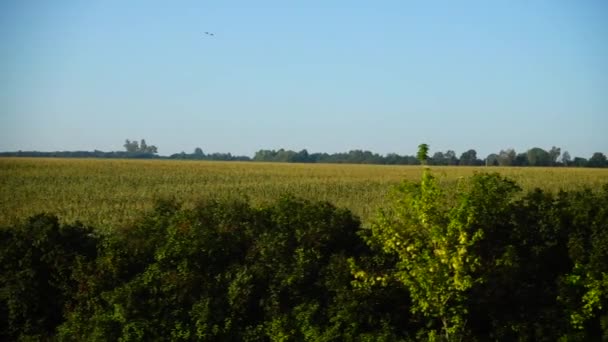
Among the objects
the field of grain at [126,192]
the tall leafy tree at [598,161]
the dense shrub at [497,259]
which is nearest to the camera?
the dense shrub at [497,259]

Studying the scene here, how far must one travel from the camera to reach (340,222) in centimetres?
1381

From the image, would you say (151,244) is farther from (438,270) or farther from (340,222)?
(438,270)

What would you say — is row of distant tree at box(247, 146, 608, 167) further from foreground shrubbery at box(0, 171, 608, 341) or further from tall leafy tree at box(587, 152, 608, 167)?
foreground shrubbery at box(0, 171, 608, 341)

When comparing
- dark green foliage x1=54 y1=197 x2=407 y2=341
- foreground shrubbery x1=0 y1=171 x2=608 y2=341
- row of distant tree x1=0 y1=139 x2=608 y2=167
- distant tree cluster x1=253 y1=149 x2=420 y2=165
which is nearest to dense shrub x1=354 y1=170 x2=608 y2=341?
foreground shrubbery x1=0 y1=171 x2=608 y2=341

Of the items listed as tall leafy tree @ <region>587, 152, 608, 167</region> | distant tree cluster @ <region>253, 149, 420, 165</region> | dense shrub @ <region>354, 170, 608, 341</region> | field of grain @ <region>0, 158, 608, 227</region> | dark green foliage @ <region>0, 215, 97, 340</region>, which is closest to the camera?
dense shrub @ <region>354, 170, 608, 341</region>

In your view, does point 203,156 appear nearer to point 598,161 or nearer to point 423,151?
point 598,161

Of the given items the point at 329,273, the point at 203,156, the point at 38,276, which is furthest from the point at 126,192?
the point at 203,156

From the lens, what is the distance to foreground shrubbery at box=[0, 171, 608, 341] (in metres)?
11.7

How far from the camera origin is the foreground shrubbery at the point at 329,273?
1166cm

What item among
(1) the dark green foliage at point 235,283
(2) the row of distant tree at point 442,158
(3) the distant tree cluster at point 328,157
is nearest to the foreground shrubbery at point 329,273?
(1) the dark green foliage at point 235,283

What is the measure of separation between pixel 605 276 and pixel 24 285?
38.5 ft

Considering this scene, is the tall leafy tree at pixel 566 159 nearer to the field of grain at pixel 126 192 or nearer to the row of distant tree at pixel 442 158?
the row of distant tree at pixel 442 158

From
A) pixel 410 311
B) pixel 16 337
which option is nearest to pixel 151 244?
pixel 16 337

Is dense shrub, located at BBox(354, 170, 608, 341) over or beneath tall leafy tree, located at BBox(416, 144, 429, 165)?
beneath
